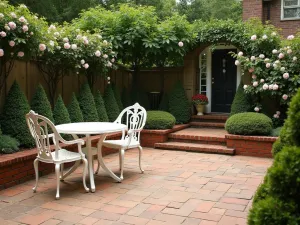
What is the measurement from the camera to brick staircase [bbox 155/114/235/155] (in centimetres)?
629

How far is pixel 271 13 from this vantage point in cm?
1052

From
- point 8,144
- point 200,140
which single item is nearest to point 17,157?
point 8,144

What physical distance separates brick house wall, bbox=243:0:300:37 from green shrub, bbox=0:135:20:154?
8769 mm

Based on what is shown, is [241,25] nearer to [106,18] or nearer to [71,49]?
[106,18]

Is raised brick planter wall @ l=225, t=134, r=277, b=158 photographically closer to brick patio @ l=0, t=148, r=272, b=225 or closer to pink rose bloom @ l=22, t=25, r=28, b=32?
brick patio @ l=0, t=148, r=272, b=225

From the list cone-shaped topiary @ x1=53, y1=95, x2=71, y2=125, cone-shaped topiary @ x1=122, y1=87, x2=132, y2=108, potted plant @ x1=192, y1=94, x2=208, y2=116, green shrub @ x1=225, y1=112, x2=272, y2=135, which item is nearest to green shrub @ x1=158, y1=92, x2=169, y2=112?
potted plant @ x1=192, y1=94, x2=208, y2=116

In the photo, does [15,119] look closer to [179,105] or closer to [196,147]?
[196,147]

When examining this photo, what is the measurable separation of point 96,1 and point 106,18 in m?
7.57

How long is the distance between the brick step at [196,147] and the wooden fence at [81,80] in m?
2.11

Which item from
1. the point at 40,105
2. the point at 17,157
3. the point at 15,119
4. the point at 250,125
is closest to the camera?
the point at 17,157

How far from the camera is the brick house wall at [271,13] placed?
10.3 m

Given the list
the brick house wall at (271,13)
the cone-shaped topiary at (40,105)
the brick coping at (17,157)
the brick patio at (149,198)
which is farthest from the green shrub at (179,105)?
the brick coping at (17,157)

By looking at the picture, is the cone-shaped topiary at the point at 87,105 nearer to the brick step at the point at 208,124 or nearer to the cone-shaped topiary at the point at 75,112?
the cone-shaped topiary at the point at 75,112

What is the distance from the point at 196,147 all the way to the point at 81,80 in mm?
2883
